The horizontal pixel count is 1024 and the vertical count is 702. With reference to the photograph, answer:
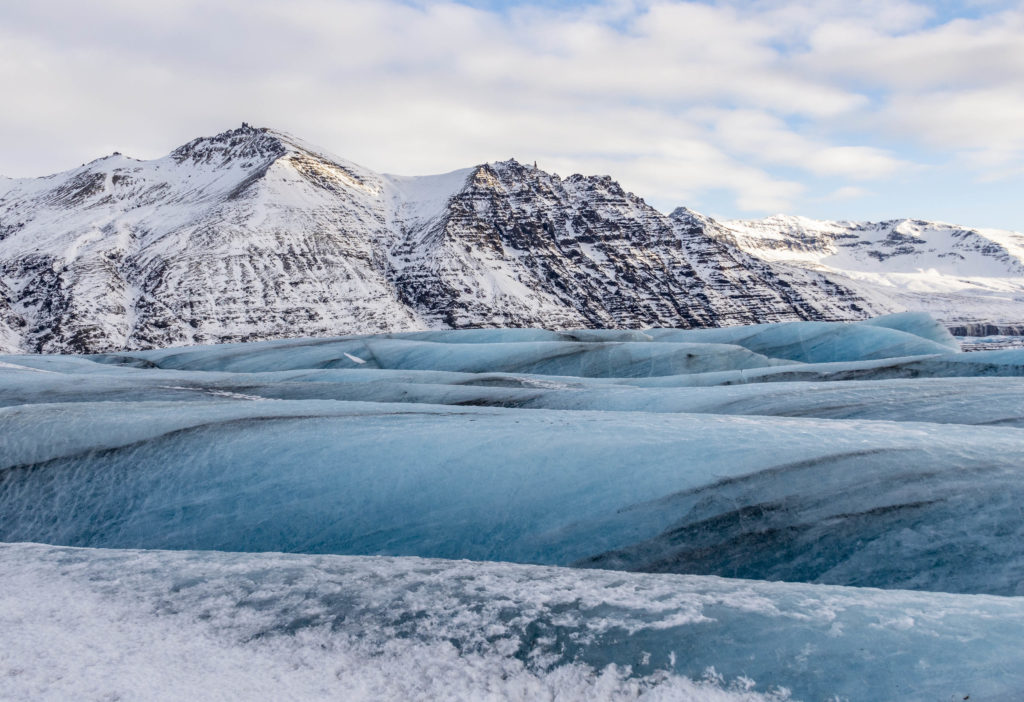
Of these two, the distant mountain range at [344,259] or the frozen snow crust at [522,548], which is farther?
the distant mountain range at [344,259]

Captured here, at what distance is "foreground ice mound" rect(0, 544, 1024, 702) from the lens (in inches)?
58.9

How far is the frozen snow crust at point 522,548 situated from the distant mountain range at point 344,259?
7371 cm

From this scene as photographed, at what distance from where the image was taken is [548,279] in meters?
105

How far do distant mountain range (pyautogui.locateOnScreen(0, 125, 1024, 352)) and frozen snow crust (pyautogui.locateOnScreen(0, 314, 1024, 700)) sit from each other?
242 ft

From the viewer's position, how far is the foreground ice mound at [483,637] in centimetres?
150

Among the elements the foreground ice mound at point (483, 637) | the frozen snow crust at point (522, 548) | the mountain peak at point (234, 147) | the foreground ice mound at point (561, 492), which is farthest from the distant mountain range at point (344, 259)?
the foreground ice mound at point (483, 637)

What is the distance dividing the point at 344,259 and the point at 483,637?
95.3 meters

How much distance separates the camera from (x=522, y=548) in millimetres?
2725

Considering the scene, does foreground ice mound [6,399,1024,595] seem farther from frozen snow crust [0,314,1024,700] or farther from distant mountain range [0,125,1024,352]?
distant mountain range [0,125,1024,352]

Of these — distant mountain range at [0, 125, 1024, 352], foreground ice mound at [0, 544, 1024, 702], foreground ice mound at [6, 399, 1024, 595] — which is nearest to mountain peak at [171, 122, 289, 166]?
distant mountain range at [0, 125, 1024, 352]

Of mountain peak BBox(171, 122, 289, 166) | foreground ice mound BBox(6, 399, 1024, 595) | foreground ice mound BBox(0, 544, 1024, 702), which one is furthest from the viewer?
mountain peak BBox(171, 122, 289, 166)

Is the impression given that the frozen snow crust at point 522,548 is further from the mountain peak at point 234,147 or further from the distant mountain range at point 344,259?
the mountain peak at point 234,147

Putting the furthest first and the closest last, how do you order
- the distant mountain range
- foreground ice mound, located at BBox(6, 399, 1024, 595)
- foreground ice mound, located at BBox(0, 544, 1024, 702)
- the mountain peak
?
the mountain peak
the distant mountain range
foreground ice mound, located at BBox(6, 399, 1024, 595)
foreground ice mound, located at BBox(0, 544, 1024, 702)

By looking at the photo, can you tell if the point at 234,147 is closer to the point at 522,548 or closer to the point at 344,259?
the point at 344,259
